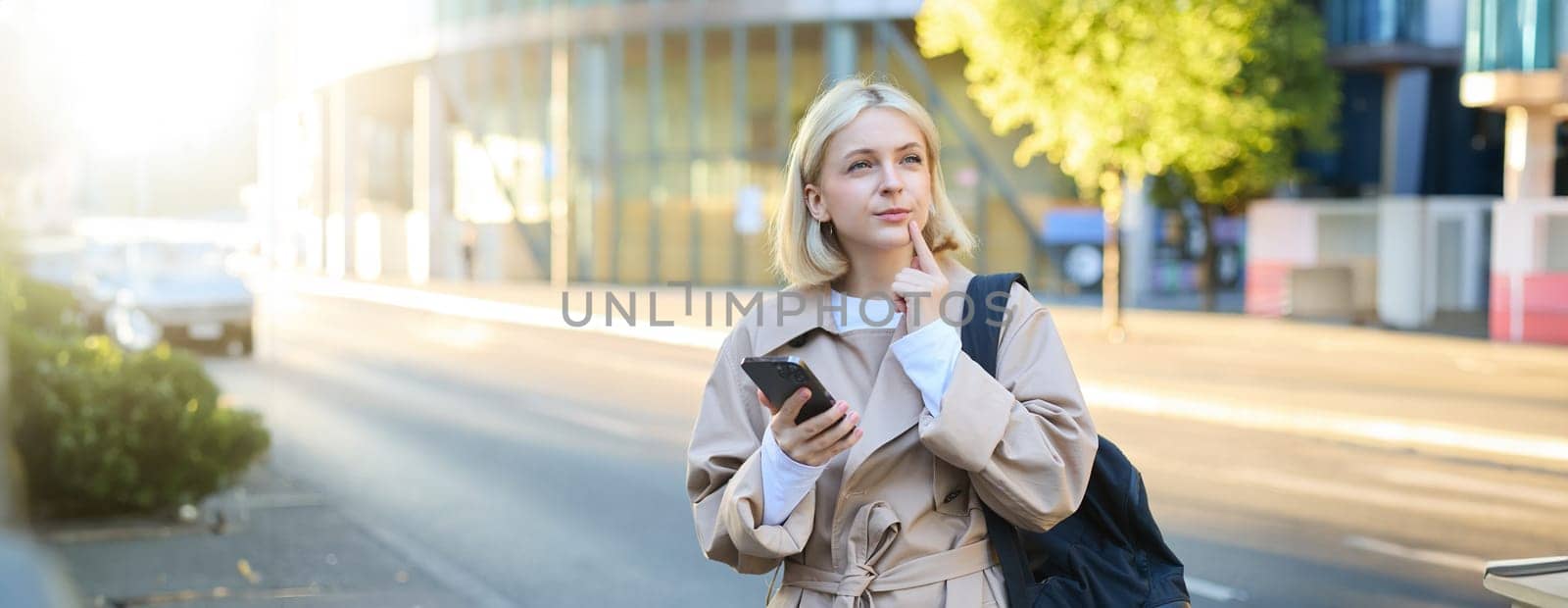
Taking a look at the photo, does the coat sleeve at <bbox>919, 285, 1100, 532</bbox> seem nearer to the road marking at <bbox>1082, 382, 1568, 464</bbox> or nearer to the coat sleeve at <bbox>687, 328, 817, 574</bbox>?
the coat sleeve at <bbox>687, 328, 817, 574</bbox>

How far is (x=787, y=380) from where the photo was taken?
2.43 meters

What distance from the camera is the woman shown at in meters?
2.53

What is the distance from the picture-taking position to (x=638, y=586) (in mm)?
7262

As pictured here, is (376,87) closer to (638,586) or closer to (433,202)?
(433,202)

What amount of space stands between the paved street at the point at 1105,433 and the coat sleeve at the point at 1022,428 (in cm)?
456

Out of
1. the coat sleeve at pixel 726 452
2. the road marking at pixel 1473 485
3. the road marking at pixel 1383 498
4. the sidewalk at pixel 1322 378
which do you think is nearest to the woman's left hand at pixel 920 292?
the coat sleeve at pixel 726 452

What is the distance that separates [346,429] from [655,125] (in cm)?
3112

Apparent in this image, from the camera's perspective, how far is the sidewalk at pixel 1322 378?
11938mm

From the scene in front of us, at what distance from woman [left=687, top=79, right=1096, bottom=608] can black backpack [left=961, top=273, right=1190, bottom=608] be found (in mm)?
35

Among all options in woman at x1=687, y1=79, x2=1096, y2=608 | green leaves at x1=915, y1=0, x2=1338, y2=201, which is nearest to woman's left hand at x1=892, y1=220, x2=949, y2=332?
woman at x1=687, y1=79, x2=1096, y2=608

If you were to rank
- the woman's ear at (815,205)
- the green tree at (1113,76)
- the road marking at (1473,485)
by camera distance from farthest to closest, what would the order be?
the green tree at (1113,76) < the road marking at (1473,485) < the woman's ear at (815,205)

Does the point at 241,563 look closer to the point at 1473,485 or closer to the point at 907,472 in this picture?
the point at 907,472

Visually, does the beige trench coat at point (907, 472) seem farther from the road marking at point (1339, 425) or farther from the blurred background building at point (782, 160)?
the blurred background building at point (782, 160)

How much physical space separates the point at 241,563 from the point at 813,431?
17.6ft
